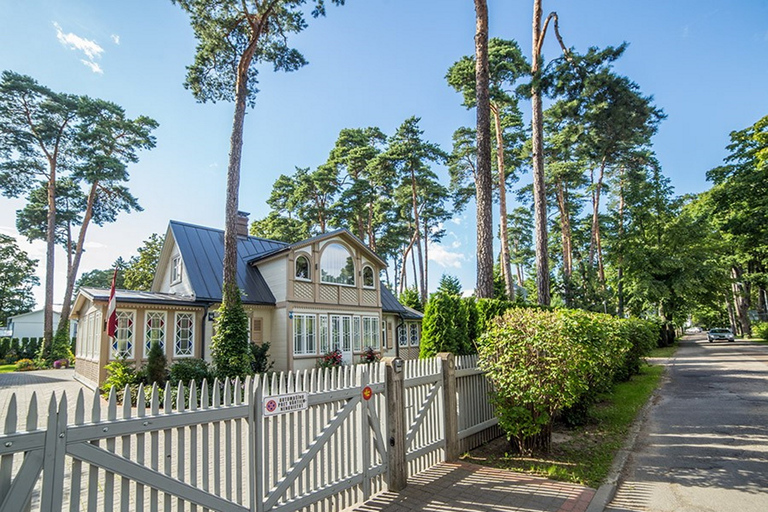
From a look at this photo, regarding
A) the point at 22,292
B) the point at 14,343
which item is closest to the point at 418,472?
the point at 14,343

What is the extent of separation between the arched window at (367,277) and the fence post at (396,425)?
49.2ft

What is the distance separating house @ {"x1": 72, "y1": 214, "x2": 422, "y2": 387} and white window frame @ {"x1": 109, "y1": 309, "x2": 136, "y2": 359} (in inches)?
1.1

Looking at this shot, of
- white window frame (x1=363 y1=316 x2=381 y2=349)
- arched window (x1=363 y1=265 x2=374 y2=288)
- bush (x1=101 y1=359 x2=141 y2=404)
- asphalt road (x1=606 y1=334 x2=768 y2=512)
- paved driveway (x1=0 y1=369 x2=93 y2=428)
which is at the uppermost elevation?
arched window (x1=363 y1=265 x2=374 y2=288)

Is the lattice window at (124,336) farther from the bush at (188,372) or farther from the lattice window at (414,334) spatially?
the lattice window at (414,334)

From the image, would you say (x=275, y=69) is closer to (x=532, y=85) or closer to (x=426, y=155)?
(x=532, y=85)

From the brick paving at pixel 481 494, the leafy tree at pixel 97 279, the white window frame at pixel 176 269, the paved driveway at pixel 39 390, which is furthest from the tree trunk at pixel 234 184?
the leafy tree at pixel 97 279

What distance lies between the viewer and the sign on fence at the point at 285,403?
3580 millimetres

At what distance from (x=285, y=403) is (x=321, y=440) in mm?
670

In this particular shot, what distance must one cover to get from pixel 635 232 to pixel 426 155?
16.9 m

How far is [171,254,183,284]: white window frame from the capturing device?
17.1 m

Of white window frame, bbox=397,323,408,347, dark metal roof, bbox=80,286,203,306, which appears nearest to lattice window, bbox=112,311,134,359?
dark metal roof, bbox=80,286,203,306

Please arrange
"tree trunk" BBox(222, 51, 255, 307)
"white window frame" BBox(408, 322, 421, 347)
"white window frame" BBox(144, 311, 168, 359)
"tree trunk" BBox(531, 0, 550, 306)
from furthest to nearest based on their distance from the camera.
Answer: "white window frame" BBox(408, 322, 421, 347) < "tree trunk" BBox(531, 0, 550, 306) < "white window frame" BBox(144, 311, 168, 359) < "tree trunk" BBox(222, 51, 255, 307)

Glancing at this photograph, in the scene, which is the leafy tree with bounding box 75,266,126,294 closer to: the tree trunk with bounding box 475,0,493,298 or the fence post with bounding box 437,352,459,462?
the tree trunk with bounding box 475,0,493,298

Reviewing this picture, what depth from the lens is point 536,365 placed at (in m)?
5.84
